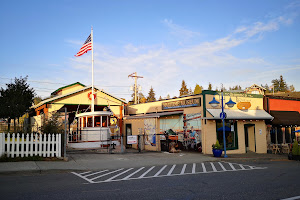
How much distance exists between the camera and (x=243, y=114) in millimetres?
20688

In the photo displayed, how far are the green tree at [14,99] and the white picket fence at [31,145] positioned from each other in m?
14.1

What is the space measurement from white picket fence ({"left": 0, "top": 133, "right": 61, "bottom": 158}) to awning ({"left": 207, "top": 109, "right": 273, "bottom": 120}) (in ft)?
34.8

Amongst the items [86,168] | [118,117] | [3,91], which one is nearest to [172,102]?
[118,117]

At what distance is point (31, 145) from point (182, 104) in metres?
11.5

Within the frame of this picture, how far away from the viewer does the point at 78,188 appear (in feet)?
26.5

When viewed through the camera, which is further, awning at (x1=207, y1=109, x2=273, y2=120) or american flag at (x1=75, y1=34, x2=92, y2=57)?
american flag at (x1=75, y1=34, x2=92, y2=57)

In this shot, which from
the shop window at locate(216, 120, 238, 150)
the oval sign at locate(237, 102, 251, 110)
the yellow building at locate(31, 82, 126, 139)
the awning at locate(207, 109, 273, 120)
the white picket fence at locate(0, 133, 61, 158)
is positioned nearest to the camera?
the white picket fence at locate(0, 133, 61, 158)

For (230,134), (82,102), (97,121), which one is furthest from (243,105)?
(82,102)

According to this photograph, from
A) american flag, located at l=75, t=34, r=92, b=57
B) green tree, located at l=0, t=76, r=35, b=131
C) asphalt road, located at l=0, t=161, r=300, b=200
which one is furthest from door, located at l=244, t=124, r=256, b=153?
green tree, located at l=0, t=76, r=35, b=131

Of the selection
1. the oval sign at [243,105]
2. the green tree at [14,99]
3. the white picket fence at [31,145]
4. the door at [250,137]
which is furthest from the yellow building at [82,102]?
the door at [250,137]

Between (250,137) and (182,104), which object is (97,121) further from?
(250,137)

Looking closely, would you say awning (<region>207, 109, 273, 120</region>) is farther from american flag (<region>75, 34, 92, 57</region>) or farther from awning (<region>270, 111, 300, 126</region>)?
american flag (<region>75, 34, 92, 57</region>)

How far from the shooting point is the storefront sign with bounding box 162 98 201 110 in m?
19.7

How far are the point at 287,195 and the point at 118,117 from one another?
72.4ft
